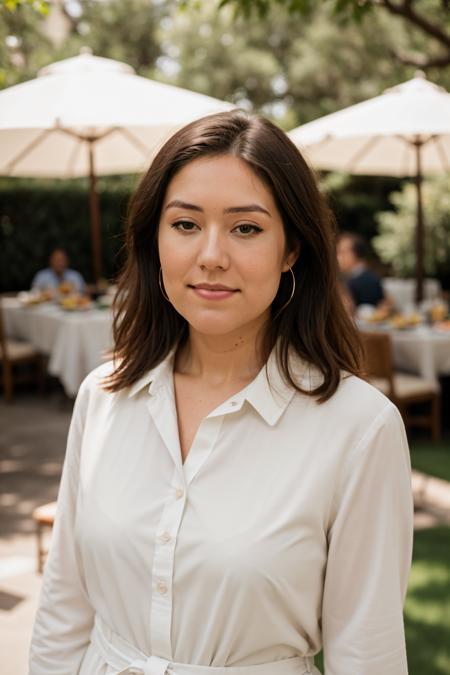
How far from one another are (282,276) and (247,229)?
25 centimetres

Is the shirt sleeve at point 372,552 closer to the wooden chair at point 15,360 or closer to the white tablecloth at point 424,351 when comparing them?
the white tablecloth at point 424,351

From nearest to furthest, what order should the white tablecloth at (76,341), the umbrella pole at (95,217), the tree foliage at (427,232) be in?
1. the white tablecloth at (76,341)
2. the umbrella pole at (95,217)
3. the tree foliage at (427,232)

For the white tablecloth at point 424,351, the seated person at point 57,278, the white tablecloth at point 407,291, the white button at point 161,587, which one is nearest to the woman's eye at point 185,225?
the white button at point 161,587

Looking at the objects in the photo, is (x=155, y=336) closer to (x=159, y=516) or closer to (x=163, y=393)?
(x=163, y=393)

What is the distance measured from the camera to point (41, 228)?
534 inches

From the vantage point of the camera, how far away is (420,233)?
27.9 ft

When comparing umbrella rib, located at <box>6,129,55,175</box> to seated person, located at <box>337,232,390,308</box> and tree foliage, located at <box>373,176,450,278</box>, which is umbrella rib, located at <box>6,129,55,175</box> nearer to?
seated person, located at <box>337,232,390,308</box>

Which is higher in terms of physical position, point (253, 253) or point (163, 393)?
point (253, 253)

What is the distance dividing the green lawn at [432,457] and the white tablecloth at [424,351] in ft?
1.74

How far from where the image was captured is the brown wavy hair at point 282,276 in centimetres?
160

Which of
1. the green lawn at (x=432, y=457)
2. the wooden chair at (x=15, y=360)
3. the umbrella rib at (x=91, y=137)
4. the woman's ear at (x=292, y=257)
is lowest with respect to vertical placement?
the green lawn at (x=432, y=457)

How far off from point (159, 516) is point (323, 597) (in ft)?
A: 1.13

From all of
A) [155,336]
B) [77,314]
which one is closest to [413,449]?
[77,314]

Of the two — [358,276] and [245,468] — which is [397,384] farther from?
[245,468]
